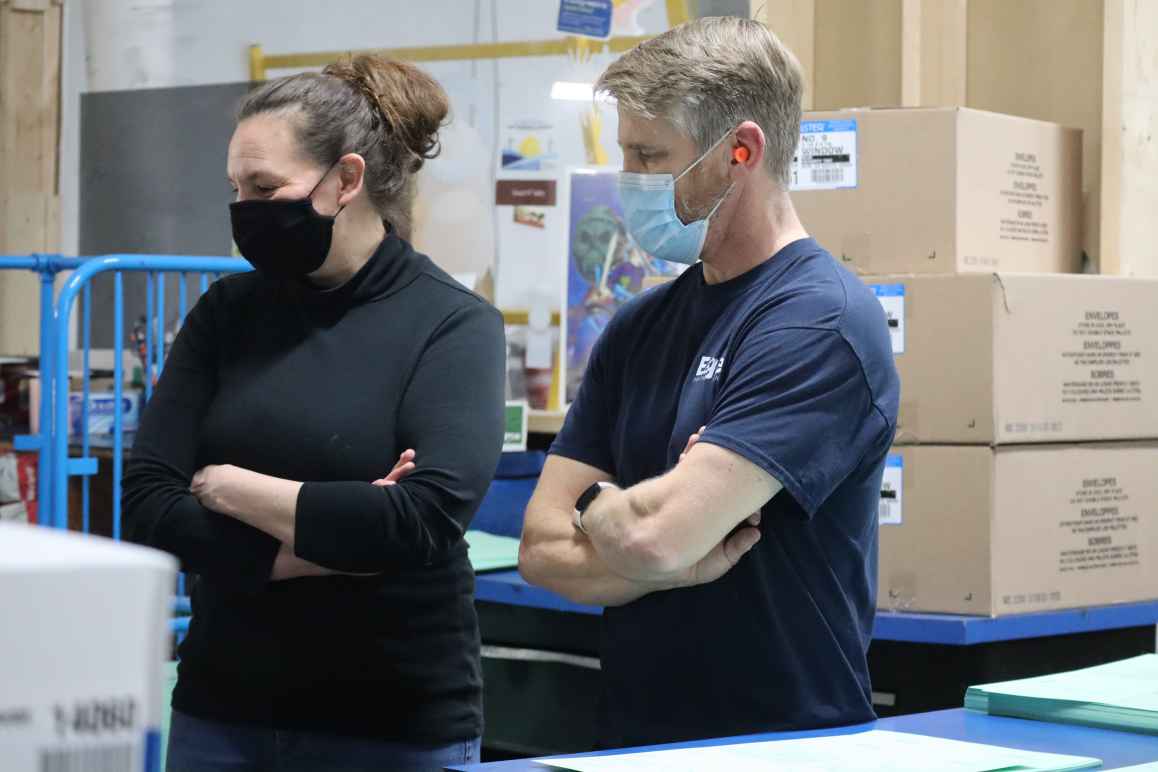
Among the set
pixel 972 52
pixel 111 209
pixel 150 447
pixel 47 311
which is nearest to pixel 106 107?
pixel 111 209

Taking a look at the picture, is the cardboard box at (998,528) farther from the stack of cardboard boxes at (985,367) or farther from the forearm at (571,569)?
the forearm at (571,569)

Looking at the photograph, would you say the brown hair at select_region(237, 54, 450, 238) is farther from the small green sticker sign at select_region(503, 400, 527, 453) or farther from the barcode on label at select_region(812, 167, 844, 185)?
the small green sticker sign at select_region(503, 400, 527, 453)

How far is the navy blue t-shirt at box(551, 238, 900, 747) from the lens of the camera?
4.89 feet

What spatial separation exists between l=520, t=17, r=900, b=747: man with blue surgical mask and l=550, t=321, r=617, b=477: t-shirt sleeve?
2 centimetres

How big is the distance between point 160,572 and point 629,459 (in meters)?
1.25

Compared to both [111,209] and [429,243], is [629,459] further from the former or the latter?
[111,209]

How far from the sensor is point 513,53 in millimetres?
4023

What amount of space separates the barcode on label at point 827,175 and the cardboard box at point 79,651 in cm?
238

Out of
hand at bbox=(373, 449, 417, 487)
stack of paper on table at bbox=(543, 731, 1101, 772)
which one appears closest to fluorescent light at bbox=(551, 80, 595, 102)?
hand at bbox=(373, 449, 417, 487)

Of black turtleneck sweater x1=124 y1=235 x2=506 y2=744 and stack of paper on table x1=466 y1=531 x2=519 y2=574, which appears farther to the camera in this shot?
stack of paper on table x1=466 y1=531 x2=519 y2=574

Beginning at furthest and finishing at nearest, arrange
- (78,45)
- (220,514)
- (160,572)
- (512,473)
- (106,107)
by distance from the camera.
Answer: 1. (78,45)
2. (106,107)
3. (512,473)
4. (220,514)
5. (160,572)

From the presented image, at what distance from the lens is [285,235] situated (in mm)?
1797

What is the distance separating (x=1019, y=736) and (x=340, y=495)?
2.58 ft

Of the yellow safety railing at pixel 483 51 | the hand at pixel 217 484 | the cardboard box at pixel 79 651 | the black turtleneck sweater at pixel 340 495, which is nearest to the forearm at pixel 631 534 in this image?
the black turtleneck sweater at pixel 340 495
